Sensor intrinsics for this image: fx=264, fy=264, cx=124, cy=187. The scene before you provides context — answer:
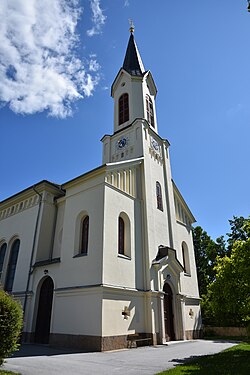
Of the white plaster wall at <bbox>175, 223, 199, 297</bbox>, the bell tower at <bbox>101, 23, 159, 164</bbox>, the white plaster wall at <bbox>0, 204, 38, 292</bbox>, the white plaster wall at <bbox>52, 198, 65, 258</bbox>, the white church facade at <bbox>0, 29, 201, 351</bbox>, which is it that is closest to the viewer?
the white church facade at <bbox>0, 29, 201, 351</bbox>

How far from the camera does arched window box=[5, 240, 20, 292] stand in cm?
1818

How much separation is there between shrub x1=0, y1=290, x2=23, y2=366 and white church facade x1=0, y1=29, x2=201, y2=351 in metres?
5.56

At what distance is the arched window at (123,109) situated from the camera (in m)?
23.0

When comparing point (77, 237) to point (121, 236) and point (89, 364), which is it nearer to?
point (121, 236)

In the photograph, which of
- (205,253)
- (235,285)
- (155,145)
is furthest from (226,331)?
(155,145)

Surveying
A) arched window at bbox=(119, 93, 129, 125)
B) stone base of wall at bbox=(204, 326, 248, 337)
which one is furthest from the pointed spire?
stone base of wall at bbox=(204, 326, 248, 337)

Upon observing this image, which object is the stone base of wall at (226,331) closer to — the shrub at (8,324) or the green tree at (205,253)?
the green tree at (205,253)

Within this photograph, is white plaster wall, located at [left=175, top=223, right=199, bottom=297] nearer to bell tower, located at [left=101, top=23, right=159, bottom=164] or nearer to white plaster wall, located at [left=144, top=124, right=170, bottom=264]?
white plaster wall, located at [left=144, top=124, right=170, bottom=264]

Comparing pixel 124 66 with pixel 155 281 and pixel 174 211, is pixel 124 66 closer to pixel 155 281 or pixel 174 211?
pixel 174 211

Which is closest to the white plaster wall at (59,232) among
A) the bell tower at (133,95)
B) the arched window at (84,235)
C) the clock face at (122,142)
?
the arched window at (84,235)

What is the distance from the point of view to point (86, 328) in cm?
1193

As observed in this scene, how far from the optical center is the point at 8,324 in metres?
6.53

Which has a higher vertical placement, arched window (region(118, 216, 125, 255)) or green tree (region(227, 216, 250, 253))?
green tree (region(227, 216, 250, 253))

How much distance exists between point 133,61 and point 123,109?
6.74 m
